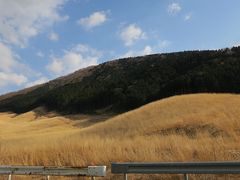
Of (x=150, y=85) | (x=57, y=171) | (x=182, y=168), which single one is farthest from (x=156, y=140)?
(x=150, y=85)

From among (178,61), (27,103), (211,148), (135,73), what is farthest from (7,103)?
(211,148)

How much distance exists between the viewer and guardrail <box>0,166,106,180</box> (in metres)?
11.2

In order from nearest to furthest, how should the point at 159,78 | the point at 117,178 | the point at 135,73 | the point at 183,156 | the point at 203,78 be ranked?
the point at 117,178 < the point at 183,156 < the point at 203,78 < the point at 159,78 < the point at 135,73

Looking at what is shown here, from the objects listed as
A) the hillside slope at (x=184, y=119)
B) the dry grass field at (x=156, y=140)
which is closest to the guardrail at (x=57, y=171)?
the dry grass field at (x=156, y=140)

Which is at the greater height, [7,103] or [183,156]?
[7,103]

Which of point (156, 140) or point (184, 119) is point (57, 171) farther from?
point (184, 119)

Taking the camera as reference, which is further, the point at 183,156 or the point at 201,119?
the point at 201,119

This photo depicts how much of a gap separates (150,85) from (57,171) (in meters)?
84.2

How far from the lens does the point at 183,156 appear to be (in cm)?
1462

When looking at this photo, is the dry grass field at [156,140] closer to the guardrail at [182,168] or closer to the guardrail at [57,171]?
the guardrail at [182,168]

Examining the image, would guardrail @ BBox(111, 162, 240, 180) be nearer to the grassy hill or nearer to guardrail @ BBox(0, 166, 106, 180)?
guardrail @ BBox(0, 166, 106, 180)

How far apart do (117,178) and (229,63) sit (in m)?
71.9

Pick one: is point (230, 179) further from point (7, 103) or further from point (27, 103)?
point (7, 103)

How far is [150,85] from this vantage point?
9562 cm
